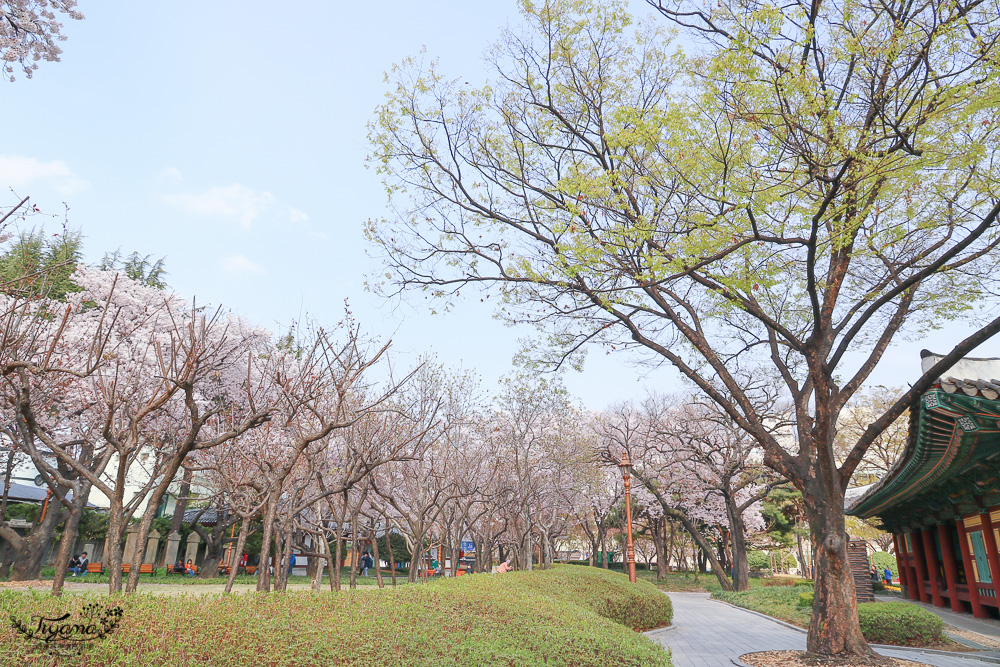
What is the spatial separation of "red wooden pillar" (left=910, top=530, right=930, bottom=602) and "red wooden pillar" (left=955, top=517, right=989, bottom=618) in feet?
13.3

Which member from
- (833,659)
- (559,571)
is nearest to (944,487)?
(833,659)

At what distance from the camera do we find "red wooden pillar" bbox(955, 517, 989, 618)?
44.5ft

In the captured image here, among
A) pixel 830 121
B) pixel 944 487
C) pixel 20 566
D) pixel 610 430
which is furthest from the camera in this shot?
pixel 610 430

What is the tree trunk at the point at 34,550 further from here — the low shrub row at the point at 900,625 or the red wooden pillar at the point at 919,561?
the red wooden pillar at the point at 919,561

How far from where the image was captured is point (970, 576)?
1377 centimetres

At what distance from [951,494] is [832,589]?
6322 mm

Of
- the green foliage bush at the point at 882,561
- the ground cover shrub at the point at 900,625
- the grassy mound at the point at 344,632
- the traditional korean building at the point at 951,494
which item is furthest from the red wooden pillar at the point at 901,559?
the grassy mound at the point at 344,632

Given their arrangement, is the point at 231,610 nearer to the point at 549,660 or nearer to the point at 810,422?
the point at 549,660

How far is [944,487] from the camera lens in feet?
41.7

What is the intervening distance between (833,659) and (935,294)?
19.9 ft

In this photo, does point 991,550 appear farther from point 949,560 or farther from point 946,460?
point 949,560

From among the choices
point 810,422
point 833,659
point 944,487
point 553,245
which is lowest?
point 833,659

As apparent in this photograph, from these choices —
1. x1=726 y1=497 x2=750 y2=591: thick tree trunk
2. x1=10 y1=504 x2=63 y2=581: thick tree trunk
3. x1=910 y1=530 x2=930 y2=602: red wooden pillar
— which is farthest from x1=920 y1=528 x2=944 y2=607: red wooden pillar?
x1=10 y1=504 x2=63 y2=581: thick tree trunk

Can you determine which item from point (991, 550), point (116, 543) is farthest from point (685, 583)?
point (116, 543)
